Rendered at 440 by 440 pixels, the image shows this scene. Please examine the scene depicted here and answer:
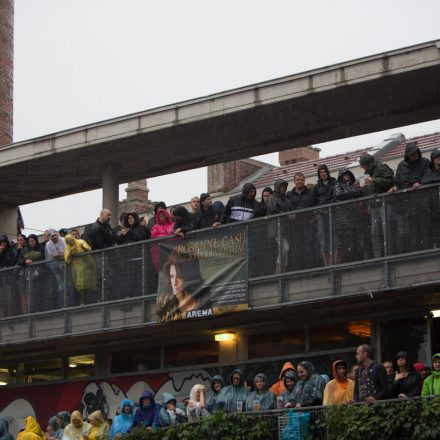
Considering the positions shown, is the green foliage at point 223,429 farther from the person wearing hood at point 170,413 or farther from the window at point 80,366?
the window at point 80,366

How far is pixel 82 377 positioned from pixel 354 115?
7387 mm

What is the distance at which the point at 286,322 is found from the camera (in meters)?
23.2

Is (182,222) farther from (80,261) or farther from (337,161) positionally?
(337,161)

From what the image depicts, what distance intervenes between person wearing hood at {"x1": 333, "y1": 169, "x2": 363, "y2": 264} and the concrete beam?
2.54m

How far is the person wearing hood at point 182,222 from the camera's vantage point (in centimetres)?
2291

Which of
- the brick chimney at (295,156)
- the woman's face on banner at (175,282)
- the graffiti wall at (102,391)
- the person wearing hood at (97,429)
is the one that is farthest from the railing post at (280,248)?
the brick chimney at (295,156)

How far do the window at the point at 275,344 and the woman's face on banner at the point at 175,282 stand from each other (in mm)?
1869

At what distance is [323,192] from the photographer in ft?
70.2

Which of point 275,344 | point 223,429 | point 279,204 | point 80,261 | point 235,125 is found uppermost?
point 235,125

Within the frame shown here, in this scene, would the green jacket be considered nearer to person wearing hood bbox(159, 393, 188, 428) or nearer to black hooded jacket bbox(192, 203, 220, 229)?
black hooded jacket bbox(192, 203, 220, 229)

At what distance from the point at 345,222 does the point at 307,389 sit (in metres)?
3.30

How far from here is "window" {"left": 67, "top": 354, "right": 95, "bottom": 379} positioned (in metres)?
26.3

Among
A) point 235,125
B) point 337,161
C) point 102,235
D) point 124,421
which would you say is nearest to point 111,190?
point 102,235

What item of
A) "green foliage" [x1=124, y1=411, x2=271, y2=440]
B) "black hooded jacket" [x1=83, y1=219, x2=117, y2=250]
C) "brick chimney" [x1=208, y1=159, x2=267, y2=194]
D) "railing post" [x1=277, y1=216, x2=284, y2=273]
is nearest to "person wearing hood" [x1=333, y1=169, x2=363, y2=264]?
"railing post" [x1=277, y1=216, x2=284, y2=273]
